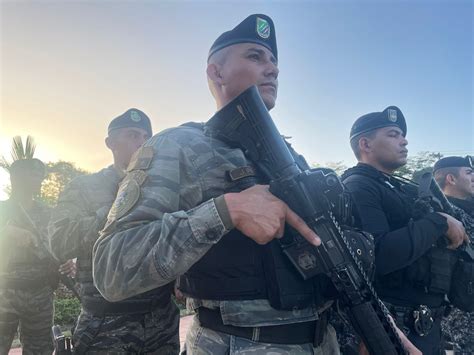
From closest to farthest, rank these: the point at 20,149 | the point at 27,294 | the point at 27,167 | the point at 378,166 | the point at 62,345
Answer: the point at 62,345, the point at 378,166, the point at 27,294, the point at 27,167, the point at 20,149

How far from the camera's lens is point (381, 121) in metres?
3.53

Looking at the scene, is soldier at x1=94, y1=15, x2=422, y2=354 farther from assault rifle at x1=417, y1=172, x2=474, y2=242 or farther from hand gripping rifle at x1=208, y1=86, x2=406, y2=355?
assault rifle at x1=417, y1=172, x2=474, y2=242

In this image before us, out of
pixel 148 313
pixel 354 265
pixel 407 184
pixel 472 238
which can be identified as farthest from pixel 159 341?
pixel 472 238

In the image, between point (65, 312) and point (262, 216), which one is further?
point (65, 312)

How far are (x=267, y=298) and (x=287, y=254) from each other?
0.17 meters

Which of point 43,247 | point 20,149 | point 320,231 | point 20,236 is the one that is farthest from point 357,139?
point 20,149

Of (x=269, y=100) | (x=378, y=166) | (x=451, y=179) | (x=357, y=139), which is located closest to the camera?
(x=269, y=100)

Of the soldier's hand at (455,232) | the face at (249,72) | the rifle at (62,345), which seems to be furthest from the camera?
the soldier's hand at (455,232)

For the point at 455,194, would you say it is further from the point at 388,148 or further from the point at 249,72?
the point at 249,72

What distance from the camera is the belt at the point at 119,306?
2.56 meters

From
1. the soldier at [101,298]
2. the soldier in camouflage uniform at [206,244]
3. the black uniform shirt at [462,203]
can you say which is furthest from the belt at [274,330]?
the black uniform shirt at [462,203]

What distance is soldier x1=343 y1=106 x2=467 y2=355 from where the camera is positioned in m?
2.71

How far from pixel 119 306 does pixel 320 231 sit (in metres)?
1.72

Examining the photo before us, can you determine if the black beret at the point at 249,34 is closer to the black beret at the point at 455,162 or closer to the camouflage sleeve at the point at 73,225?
the camouflage sleeve at the point at 73,225
